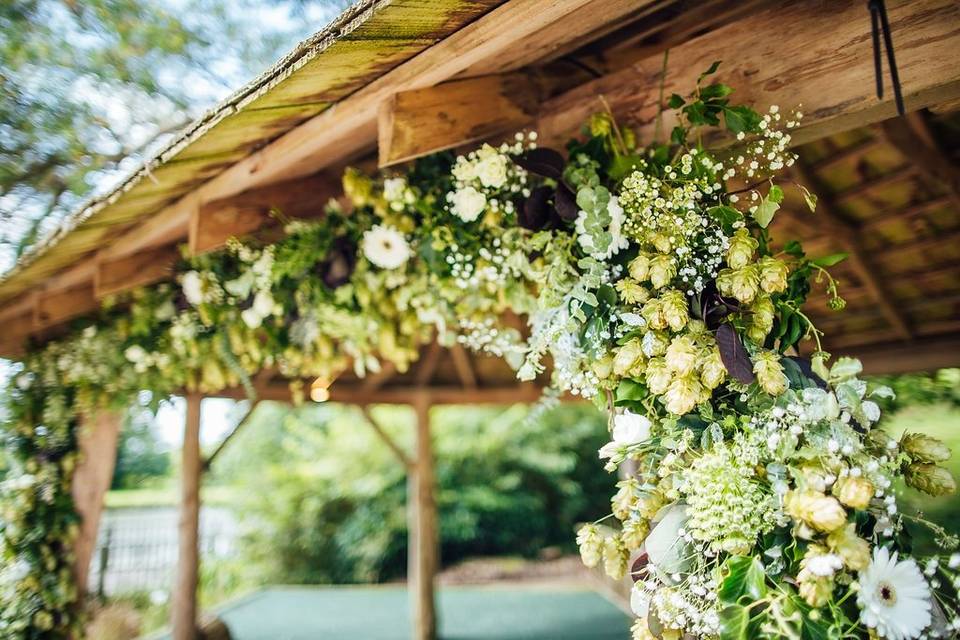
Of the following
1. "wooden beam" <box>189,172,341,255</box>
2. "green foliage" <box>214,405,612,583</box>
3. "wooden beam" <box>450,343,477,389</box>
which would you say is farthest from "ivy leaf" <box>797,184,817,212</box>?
"green foliage" <box>214,405,612,583</box>

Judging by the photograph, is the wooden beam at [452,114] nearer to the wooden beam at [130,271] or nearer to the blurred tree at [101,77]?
the wooden beam at [130,271]

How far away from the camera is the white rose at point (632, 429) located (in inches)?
49.6

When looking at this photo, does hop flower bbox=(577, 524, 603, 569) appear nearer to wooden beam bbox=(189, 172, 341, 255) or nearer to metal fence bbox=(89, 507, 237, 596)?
wooden beam bbox=(189, 172, 341, 255)

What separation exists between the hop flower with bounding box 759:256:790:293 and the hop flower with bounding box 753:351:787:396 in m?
0.13

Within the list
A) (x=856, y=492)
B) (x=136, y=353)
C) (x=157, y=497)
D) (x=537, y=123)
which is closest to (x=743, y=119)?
(x=537, y=123)

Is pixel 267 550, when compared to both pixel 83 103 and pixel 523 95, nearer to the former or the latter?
pixel 83 103

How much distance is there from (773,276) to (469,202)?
2.62 ft

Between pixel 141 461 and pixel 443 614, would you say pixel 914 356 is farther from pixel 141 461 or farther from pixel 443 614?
pixel 141 461

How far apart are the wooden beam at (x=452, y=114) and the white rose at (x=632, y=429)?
82cm

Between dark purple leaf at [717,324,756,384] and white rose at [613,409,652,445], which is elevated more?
dark purple leaf at [717,324,756,384]

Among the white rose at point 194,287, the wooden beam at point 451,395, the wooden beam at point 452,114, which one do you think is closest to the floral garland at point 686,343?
the wooden beam at point 452,114

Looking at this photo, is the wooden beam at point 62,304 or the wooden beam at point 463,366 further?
the wooden beam at point 463,366

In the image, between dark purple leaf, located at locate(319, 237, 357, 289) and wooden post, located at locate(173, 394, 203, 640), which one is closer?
dark purple leaf, located at locate(319, 237, 357, 289)

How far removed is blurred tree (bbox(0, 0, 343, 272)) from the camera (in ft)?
11.3
